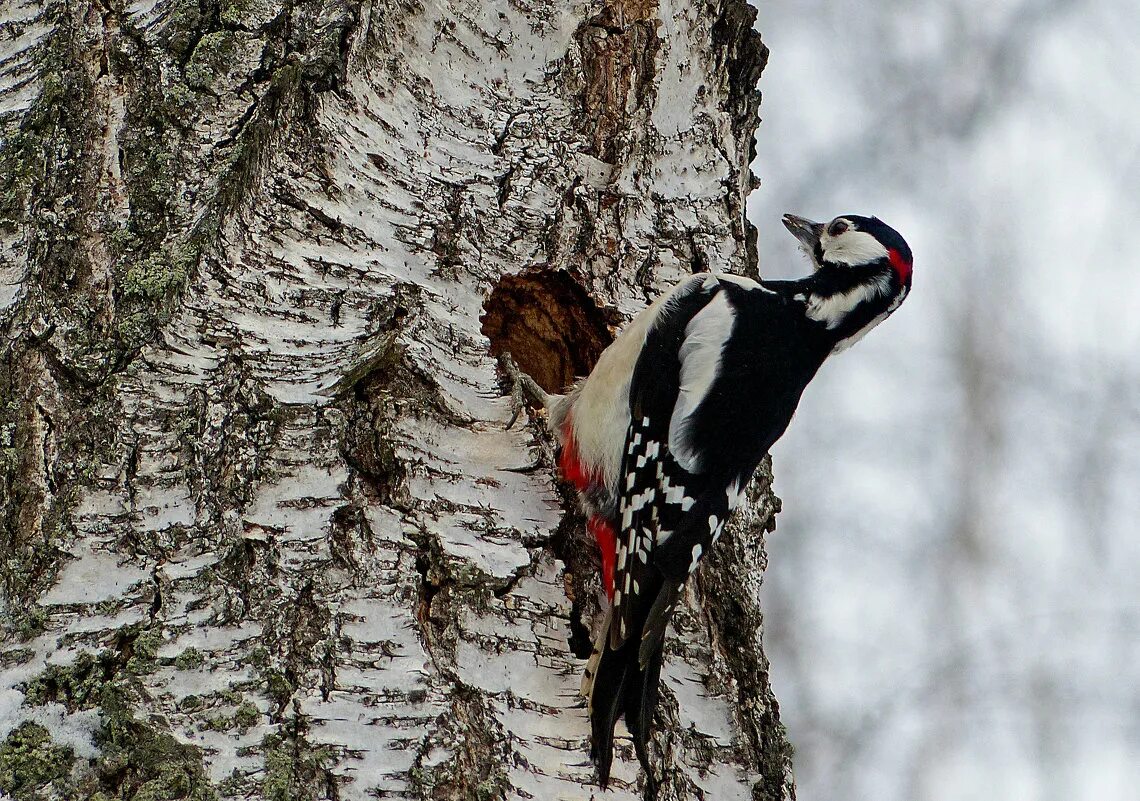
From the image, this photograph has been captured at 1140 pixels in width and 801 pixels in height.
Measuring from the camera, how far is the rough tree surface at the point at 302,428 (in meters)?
1.68

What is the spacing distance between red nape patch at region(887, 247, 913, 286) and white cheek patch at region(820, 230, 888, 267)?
0.06 ft

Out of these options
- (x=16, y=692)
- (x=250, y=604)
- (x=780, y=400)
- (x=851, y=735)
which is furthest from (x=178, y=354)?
(x=851, y=735)

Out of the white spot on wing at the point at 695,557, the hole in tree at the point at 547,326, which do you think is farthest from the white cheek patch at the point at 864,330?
the white spot on wing at the point at 695,557

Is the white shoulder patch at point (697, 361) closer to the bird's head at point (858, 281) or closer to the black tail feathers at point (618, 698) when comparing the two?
the bird's head at point (858, 281)

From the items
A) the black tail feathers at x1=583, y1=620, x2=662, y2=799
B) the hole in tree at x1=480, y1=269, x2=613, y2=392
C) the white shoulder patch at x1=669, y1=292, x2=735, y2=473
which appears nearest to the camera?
the black tail feathers at x1=583, y1=620, x2=662, y2=799

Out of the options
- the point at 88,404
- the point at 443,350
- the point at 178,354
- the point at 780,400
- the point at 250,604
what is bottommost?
the point at 250,604

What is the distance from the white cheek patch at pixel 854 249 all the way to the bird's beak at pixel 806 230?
0.41 feet

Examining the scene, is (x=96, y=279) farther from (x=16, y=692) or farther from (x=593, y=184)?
(x=593, y=184)

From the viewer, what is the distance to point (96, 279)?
1882 millimetres

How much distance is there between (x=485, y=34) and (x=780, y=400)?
1043 millimetres

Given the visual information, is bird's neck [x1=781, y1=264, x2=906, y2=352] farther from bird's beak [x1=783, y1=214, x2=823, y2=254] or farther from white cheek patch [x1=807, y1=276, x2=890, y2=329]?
bird's beak [x1=783, y1=214, x2=823, y2=254]

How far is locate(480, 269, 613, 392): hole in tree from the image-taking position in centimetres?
245

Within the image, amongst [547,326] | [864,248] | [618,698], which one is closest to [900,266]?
[864,248]

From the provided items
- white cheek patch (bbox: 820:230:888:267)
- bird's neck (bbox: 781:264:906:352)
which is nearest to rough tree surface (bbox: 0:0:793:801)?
bird's neck (bbox: 781:264:906:352)
